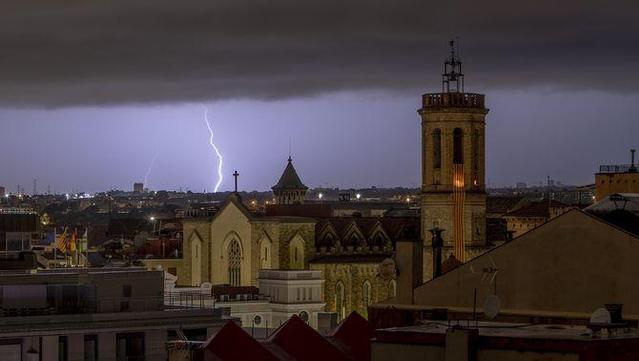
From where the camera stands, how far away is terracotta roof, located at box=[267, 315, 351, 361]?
55.0m

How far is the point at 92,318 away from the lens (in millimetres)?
56906

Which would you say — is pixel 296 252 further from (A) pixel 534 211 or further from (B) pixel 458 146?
(A) pixel 534 211

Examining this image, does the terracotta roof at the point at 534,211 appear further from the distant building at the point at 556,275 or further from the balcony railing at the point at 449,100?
the distant building at the point at 556,275

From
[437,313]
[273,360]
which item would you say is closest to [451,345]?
[437,313]

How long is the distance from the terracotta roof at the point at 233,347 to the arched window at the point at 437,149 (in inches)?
2620

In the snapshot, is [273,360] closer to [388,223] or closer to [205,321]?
[205,321]

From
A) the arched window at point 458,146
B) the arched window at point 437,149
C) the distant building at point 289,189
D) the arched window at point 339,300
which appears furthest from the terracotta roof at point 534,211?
the arched window at point 339,300

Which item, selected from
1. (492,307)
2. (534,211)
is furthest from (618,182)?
(534,211)

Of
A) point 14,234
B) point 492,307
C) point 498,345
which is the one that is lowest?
point 498,345

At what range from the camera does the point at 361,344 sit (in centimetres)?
5794

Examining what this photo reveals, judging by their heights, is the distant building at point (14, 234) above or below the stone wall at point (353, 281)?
above

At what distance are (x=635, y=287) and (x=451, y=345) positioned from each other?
983 cm

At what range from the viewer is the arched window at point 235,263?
123250 mm

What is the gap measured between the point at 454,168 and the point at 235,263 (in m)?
15.2
